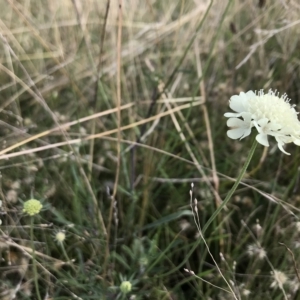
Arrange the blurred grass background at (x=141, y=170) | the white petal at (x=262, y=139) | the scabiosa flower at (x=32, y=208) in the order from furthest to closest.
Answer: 1. the blurred grass background at (x=141, y=170)
2. the scabiosa flower at (x=32, y=208)
3. the white petal at (x=262, y=139)

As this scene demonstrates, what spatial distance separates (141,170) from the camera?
3.23 ft

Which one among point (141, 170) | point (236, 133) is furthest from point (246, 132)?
point (141, 170)

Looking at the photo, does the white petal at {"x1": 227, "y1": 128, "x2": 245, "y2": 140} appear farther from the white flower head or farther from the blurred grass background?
the blurred grass background

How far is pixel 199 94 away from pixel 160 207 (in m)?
0.38

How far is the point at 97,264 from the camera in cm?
73

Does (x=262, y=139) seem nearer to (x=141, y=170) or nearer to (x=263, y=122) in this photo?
(x=263, y=122)

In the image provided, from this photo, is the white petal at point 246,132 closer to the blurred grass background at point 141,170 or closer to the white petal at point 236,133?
the white petal at point 236,133

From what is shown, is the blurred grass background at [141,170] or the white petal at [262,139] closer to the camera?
the white petal at [262,139]

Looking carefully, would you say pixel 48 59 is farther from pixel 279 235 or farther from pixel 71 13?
pixel 279 235

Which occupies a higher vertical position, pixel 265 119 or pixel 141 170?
pixel 265 119

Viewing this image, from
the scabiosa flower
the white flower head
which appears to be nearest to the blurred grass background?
the scabiosa flower

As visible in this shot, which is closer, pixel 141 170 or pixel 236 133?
pixel 236 133

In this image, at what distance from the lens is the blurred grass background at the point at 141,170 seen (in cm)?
74

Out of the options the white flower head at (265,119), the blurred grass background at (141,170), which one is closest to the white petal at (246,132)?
the white flower head at (265,119)
